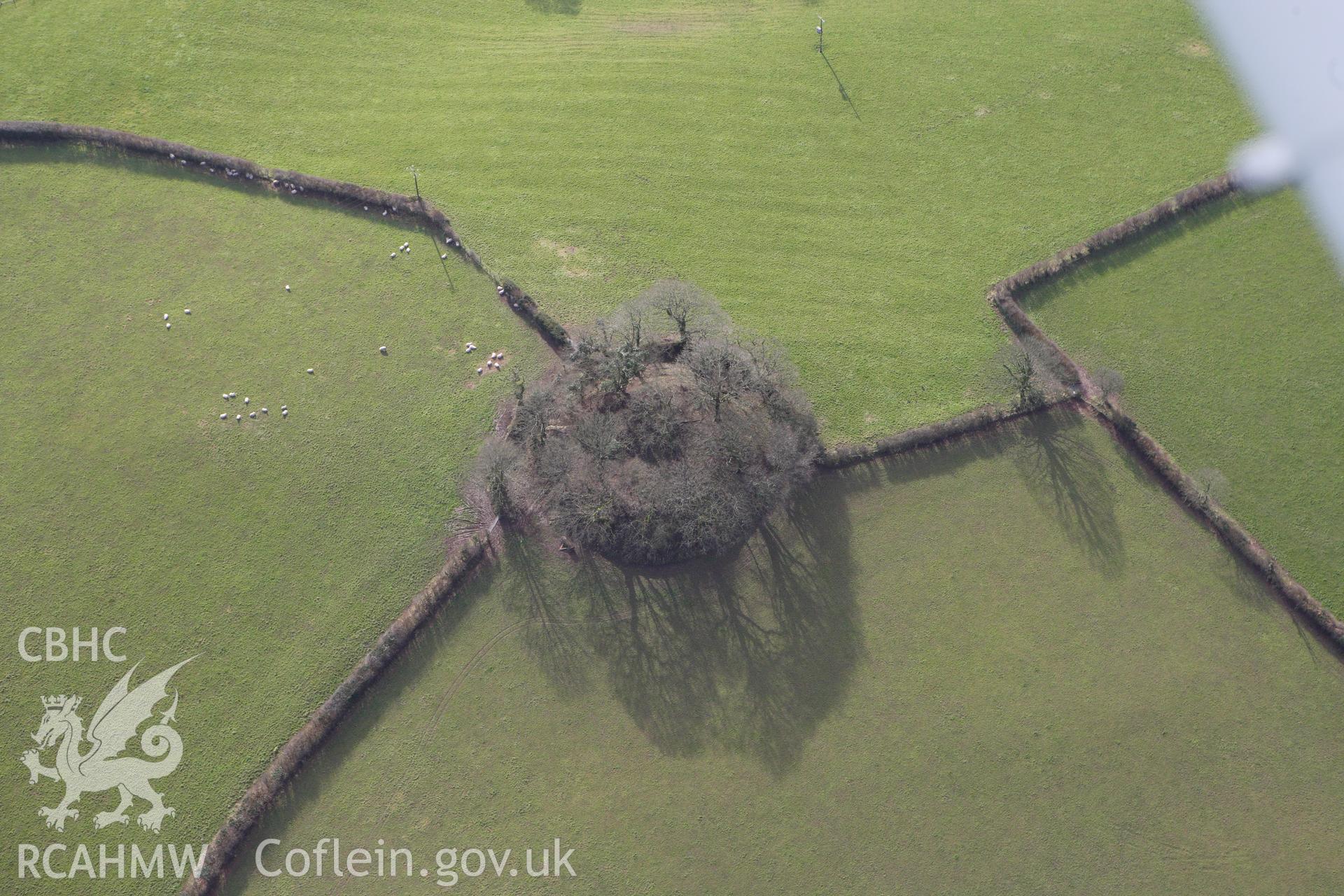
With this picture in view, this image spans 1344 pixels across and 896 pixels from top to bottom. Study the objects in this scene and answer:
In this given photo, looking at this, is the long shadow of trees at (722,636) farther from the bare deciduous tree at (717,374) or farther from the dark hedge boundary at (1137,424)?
the dark hedge boundary at (1137,424)

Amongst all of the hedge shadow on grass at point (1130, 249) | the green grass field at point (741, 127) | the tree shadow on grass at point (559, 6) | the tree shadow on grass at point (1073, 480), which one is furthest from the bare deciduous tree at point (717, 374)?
the tree shadow on grass at point (559, 6)

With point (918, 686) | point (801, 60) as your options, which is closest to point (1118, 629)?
point (918, 686)

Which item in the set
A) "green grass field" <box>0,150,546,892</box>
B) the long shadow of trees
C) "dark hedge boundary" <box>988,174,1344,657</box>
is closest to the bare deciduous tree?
the long shadow of trees

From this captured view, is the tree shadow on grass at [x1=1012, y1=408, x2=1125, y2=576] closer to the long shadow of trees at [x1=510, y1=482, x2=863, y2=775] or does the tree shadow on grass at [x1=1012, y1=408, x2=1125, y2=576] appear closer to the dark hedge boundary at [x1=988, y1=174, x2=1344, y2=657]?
the dark hedge boundary at [x1=988, y1=174, x2=1344, y2=657]

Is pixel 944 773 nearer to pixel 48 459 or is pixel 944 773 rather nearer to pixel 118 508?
pixel 118 508

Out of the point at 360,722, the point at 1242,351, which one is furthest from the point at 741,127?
the point at 360,722

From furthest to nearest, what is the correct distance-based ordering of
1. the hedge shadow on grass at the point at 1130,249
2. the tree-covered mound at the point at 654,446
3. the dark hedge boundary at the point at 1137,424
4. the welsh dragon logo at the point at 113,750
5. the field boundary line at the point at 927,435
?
the hedge shadow on grass at the point at 1130,249, the field boundary line at the point at 927,435, the tree-covered mound at the point at 654,446, the dark hedge boundary at the point at 1137,424, the welsh dragon logo at the point at 113,750

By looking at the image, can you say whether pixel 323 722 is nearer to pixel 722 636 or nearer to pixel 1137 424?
pixel 722 636
